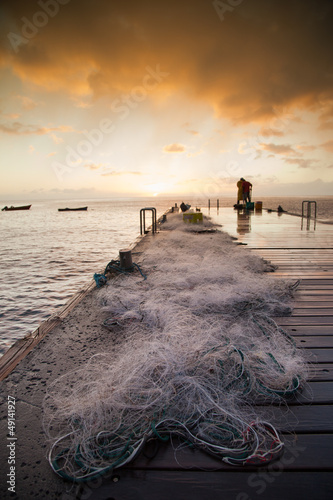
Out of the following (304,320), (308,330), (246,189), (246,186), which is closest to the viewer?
(308,330)

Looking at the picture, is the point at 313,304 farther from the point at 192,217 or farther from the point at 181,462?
the point at 192,217

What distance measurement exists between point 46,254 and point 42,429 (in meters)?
13.0

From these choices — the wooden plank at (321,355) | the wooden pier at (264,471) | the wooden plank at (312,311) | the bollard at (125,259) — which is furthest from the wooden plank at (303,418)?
the bollard at (125,259)

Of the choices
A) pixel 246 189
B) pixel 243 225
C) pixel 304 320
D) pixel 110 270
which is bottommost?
pixel 304 320

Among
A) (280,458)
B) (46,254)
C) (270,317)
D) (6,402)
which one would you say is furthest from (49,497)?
(46,254)

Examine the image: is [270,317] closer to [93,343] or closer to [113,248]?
[93,343]

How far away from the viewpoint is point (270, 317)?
113 inches

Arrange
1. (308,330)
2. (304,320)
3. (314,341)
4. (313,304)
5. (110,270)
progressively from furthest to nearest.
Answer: (110,270) → (313,304) → (304,320) → (308,330) → (314,341)

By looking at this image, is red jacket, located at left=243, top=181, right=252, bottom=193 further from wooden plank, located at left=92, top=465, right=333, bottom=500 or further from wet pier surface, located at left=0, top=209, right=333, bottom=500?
wooden plank, located at left=92, top=465, right=333, bottom=500

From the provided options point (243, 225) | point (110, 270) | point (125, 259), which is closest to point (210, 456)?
point (125, 259)

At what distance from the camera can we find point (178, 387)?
1711 millimetres

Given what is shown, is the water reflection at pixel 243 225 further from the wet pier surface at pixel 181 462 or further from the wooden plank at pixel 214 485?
the wooden plank at pixel 214 485

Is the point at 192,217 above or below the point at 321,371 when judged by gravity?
above

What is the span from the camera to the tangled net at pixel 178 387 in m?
1.36
